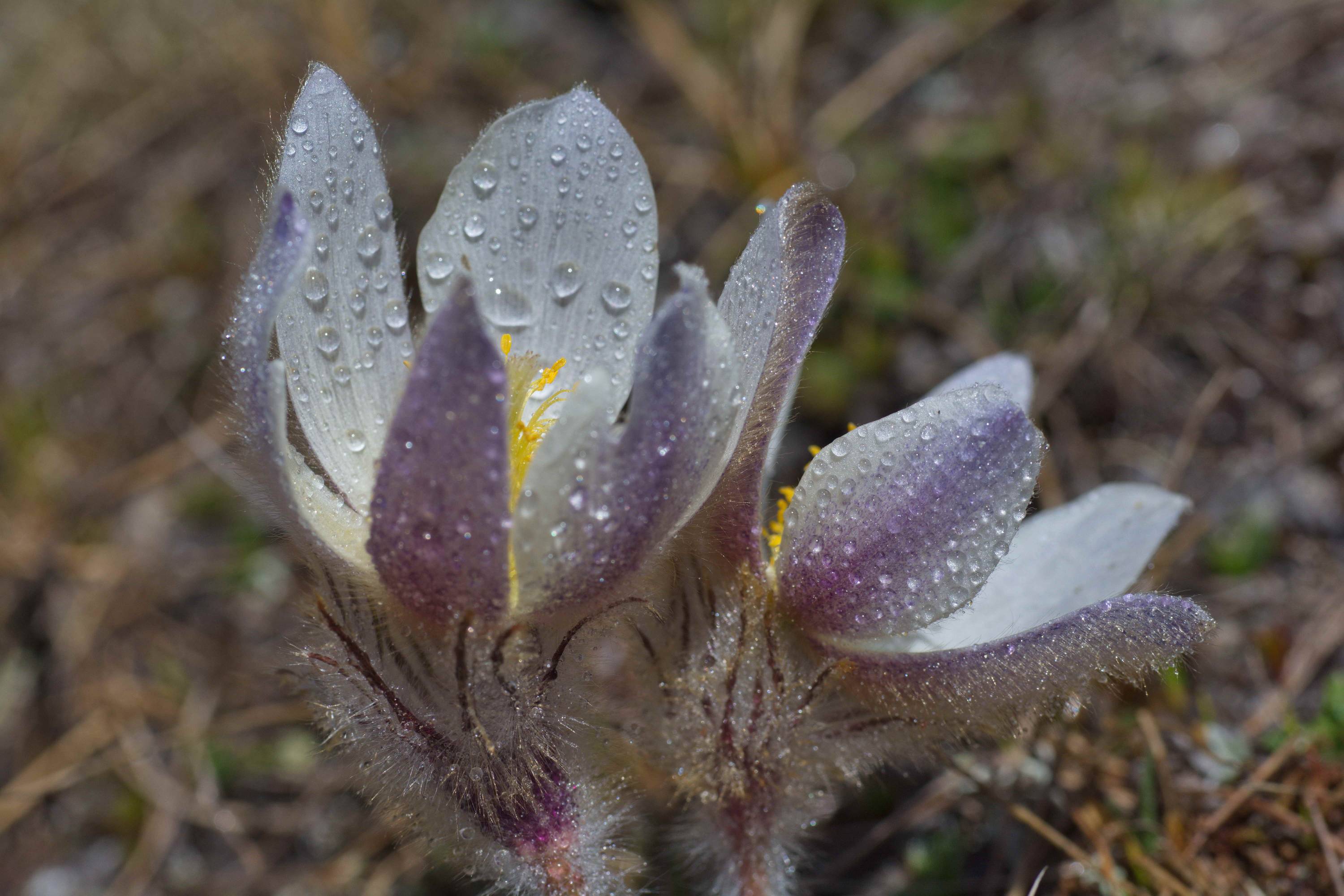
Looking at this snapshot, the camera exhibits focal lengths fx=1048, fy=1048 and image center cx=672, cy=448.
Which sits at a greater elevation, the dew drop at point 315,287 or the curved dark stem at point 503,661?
the dew drop at point 315,287

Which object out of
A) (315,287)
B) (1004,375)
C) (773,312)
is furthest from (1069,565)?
(315,287)

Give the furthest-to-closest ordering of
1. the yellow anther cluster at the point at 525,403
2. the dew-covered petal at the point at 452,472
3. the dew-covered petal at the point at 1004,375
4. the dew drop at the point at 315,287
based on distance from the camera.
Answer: the dew-covered petal at the point at 1004,375 → the yellow anther cluster at the point at 525,403 → the dew drop at the point at 315,287 → the dew-covered petal at the point at 452,472

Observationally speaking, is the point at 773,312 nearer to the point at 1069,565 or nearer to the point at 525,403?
the point at 525,403

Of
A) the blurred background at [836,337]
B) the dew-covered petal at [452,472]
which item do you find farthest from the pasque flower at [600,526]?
the blurred background at [836,337]

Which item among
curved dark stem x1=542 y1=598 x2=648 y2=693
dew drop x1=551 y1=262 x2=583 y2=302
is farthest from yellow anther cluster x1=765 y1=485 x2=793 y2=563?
dew drop x1=551 y1=262 x2=583 y2=302

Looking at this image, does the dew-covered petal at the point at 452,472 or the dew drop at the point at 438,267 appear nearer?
the dew-covered petal at the point at 452,472

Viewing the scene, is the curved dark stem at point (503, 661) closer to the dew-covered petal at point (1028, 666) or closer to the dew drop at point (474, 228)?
the dew-covered petal at point (1028, 666)

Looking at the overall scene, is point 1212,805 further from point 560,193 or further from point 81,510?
point 81,510
